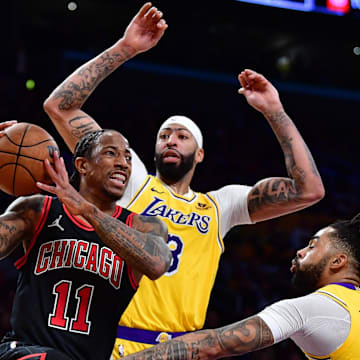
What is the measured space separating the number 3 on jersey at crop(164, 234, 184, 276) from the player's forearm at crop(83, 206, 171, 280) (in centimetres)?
86

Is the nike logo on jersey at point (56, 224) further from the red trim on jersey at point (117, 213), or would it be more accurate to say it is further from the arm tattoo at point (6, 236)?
the red trim on jersey at point (117, 213)

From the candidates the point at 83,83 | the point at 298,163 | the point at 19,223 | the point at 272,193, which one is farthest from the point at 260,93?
the point at 19,223

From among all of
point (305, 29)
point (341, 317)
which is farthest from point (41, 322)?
point (305, 29)

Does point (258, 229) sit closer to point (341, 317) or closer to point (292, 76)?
point (292, 76)

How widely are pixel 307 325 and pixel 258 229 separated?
815cm

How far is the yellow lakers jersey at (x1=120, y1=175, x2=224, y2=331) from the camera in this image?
3549 millimetres

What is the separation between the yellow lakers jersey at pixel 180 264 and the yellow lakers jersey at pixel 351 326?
3.19ft

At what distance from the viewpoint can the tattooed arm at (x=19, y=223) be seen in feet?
8.86

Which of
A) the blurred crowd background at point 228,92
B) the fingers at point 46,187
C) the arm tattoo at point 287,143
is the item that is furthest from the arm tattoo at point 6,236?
the blurred crowd background at point 228,92

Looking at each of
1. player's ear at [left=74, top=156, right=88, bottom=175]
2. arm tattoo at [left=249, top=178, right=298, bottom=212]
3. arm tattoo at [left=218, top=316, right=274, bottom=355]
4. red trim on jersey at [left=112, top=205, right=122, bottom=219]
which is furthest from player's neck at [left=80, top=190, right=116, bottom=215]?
arm tattoo at [left=249, top=178, right=298, bottom=212]

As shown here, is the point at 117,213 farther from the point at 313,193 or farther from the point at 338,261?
the point at 313,193

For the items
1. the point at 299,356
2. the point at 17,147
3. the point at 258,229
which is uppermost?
the point at 17,147

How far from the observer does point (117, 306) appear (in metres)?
2.79

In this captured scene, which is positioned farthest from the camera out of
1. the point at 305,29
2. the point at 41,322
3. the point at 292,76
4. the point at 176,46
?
the point at 292,76
